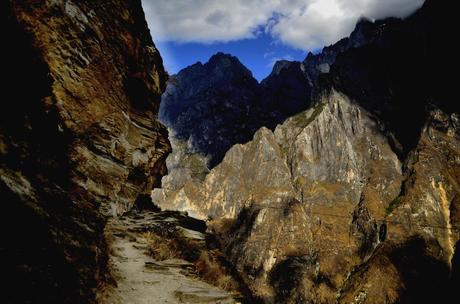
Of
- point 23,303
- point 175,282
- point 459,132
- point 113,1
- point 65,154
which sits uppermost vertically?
point 459,132

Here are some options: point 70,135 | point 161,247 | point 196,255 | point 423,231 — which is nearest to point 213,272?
point 196,255

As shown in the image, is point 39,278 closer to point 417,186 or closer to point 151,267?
point 151,267

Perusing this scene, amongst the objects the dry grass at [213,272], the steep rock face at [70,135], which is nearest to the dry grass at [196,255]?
the dry grass at [213,272]

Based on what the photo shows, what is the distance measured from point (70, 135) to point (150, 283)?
18.0 feet

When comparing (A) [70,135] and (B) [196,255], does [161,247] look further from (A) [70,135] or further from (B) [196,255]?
(A) [70,135]

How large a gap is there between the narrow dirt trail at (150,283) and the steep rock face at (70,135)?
52.3 inches

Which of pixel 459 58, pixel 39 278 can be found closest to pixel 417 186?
pixel 459 58

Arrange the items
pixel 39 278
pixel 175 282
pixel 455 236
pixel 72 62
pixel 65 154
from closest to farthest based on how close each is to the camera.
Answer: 1. pixel 39 278
2. pixel 65 154
3. pixel 72 62
4. pixel 175 282
5. pixel 455 236

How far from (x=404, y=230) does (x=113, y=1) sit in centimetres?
18026

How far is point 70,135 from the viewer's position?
11.2 m

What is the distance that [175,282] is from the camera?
13.5 m

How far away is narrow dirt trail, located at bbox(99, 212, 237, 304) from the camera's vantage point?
11.1 meters

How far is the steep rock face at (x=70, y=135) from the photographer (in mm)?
5910

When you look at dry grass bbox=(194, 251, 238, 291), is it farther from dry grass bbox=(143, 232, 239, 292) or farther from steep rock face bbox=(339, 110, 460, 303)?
steep rock face bbox=(339, 110, 460, 303)
